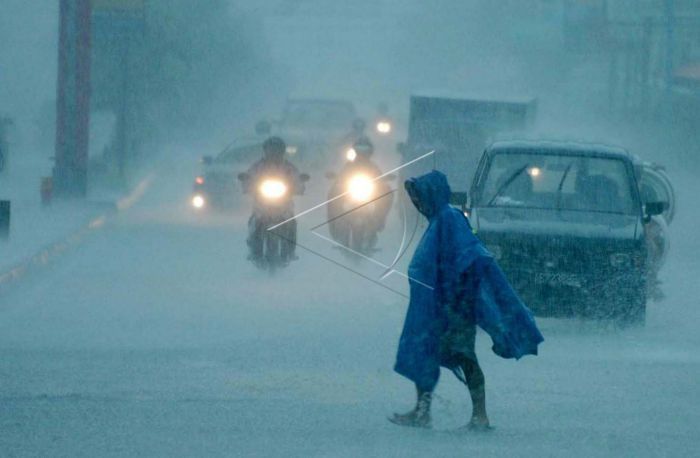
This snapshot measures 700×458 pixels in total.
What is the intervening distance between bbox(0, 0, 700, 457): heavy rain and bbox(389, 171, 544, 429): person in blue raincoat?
13 millimetres

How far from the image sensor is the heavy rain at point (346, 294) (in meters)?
8.55

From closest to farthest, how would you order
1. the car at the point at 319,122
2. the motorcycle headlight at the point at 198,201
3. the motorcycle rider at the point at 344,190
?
the motorcycle rider at the point at 344,190 < the motorcycle headlight at the point at 198,201 < the car at the point at 319,122

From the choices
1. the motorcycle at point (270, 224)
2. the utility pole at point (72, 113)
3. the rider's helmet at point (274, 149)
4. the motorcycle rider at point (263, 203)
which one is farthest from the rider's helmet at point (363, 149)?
the utility pole at point (72, 113)

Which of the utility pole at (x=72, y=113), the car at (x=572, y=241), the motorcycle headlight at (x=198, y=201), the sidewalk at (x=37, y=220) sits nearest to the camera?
the car at (x=572, y=241)

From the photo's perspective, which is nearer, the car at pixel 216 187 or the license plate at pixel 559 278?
the license plate at pixel 559 278

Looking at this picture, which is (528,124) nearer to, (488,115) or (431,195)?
(488,115)

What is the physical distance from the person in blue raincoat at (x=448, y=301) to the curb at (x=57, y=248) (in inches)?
298

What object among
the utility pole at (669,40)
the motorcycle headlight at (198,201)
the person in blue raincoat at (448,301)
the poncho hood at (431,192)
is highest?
the utility pole at (669,40)

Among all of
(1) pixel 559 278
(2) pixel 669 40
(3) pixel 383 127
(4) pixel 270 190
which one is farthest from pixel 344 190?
(3) pixel 383 127

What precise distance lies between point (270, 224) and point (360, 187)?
83.1 inches

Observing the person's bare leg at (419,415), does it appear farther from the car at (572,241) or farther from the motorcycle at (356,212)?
the motorcycle at (356,212)

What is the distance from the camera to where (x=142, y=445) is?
821 centimetres

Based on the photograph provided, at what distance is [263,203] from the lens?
17141 millimetres

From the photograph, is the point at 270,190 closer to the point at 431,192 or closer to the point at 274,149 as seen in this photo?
the point at 274,149
